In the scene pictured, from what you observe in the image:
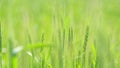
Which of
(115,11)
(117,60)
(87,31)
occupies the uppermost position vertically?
(87,31)

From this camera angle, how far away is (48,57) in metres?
2.02

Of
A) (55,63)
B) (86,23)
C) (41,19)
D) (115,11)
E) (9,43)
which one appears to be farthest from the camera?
(115,11)

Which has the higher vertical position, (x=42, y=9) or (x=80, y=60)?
(x=80, y=60)

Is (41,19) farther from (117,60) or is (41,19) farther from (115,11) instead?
(117,60)

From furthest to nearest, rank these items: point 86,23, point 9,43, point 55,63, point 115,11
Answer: point 115,11 → point 86,23 → point 55,63 → point 9,43

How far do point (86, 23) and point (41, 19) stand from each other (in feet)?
16.0

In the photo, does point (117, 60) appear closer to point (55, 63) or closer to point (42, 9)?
point (55, 63)

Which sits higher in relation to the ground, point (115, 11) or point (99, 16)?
point (99, 16)

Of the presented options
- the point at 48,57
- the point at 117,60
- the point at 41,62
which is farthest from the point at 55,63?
the point at 117,60

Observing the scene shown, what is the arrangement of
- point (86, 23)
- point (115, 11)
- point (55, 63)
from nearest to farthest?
point (55, 63) < point (86, 23) < point (115, 11)

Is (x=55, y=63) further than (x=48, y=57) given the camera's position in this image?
No

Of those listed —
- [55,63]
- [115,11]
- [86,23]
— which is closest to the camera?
[55,63]

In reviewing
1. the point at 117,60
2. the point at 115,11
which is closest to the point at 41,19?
the point at 115,11

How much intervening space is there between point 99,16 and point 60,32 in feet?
0.61
